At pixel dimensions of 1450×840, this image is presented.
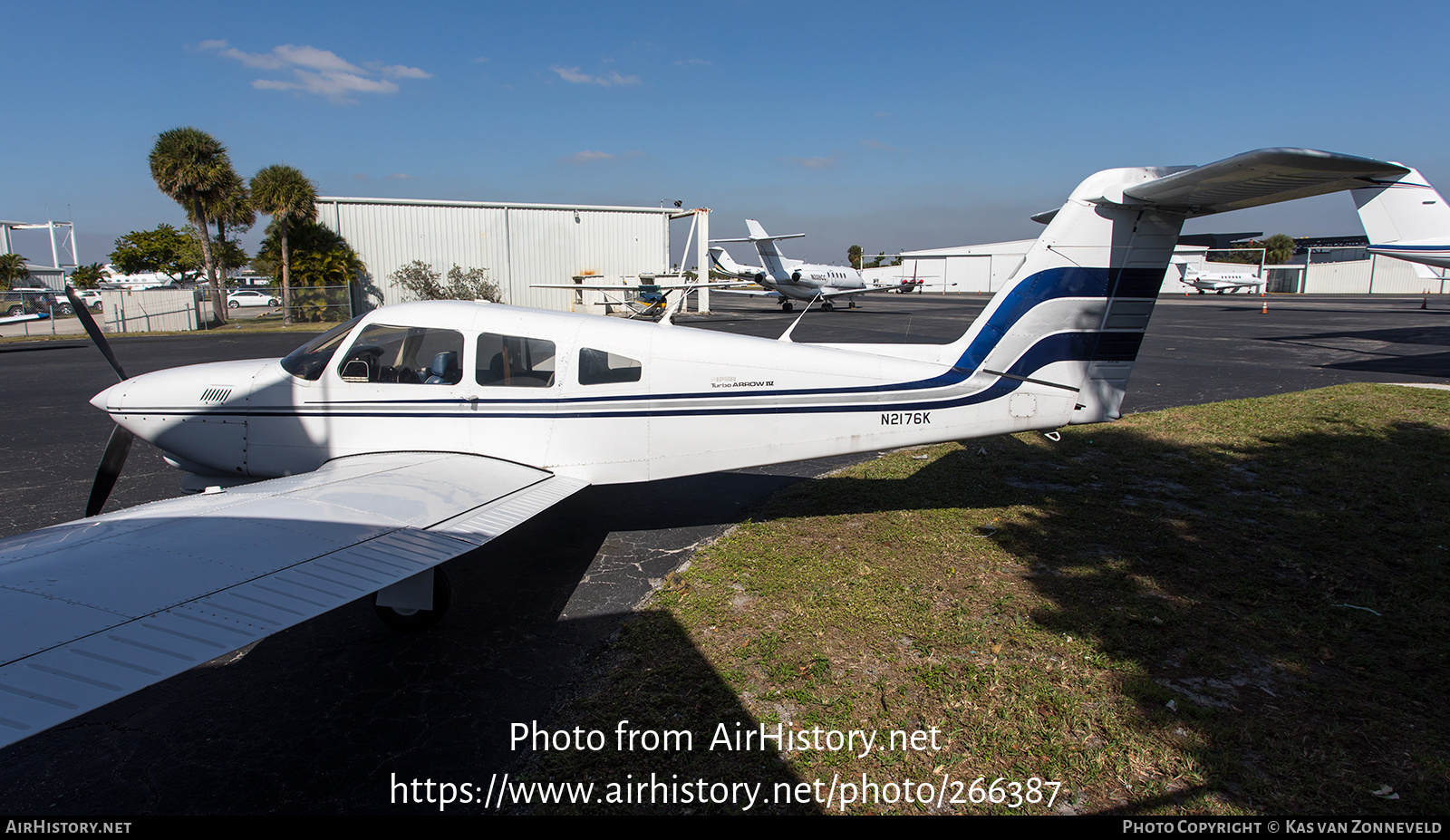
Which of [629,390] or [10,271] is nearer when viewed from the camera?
[629,390]

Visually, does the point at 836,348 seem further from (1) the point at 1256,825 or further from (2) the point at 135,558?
(2) the point at 135,558

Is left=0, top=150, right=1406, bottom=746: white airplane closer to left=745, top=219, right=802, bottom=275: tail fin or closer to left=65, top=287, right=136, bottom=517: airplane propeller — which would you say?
left=65, top=287, right=136, bottom=517: airplane propeller

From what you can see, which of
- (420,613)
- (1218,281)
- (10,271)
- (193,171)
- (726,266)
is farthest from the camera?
(1218,281)

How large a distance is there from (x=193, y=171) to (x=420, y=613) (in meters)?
36.0

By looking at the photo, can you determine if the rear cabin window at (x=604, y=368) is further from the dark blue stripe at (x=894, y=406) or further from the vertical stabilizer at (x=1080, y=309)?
the vertical stabilizer at (x=1080, y=309)

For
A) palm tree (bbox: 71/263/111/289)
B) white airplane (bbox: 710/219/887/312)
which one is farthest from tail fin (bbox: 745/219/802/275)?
palm tree (bbox: 71/263/111/289)

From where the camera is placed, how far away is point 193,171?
98.1ft

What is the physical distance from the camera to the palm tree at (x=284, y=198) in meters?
30.3

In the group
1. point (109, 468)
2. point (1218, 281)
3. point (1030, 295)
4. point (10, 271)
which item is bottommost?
point (109, 468)

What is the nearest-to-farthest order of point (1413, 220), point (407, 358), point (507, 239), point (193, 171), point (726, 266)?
point (407, 358), point (1413, 220), point (193, 171), point (507, 239), point (726, 266)

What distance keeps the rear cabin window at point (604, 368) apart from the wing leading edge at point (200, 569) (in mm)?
1099

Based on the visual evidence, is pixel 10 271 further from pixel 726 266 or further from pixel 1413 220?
pixel 1413 220

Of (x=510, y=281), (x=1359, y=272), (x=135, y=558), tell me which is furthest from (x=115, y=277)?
(x=1359, y=272)

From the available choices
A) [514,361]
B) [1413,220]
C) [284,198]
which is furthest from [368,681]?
[284,198]
